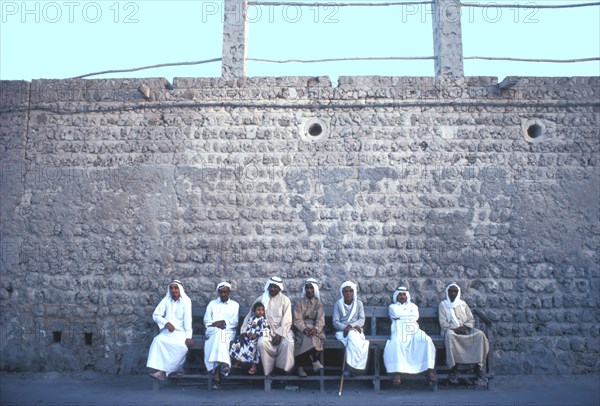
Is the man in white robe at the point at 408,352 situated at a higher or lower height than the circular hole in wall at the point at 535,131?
lower

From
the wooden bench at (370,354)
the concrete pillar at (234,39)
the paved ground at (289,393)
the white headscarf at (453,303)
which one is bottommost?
the paved ground at (289,393)

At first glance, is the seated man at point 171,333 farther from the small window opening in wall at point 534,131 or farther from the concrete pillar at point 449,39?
the small window opening in wall at point 534,131

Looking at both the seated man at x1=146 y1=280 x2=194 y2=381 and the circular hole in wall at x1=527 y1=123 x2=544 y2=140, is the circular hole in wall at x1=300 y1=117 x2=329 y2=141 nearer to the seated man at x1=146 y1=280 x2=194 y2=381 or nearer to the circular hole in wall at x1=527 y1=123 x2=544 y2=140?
the seated man at x1=146 y1=280 x2=194 y2=381

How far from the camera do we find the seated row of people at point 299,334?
17.6 ft

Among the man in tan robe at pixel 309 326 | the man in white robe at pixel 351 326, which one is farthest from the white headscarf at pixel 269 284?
the man in white robe at pixel 351 326

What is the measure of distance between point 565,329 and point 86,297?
18.9 ft

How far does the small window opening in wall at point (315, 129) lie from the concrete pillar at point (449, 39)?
169cm

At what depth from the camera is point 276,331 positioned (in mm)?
5543

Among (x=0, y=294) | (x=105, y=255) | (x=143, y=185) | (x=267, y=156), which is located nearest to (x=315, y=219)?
(x=267, y=156)

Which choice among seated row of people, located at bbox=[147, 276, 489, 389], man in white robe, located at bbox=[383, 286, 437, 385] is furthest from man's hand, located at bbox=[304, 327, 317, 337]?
man in white robe, located at bbox=[383, 286, 437, 385]

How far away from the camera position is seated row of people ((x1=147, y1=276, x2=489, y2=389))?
17.6 feet

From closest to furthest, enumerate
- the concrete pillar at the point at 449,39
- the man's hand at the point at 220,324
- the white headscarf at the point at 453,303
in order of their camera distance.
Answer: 1. the man's hand at the point at 220,324
2. the white headscarf at the point at 453,303
3. the concrete pillar at the point at 449,39

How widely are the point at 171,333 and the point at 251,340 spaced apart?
0.92m

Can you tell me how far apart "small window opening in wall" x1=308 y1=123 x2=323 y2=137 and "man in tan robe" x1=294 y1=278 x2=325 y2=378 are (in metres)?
1.85
